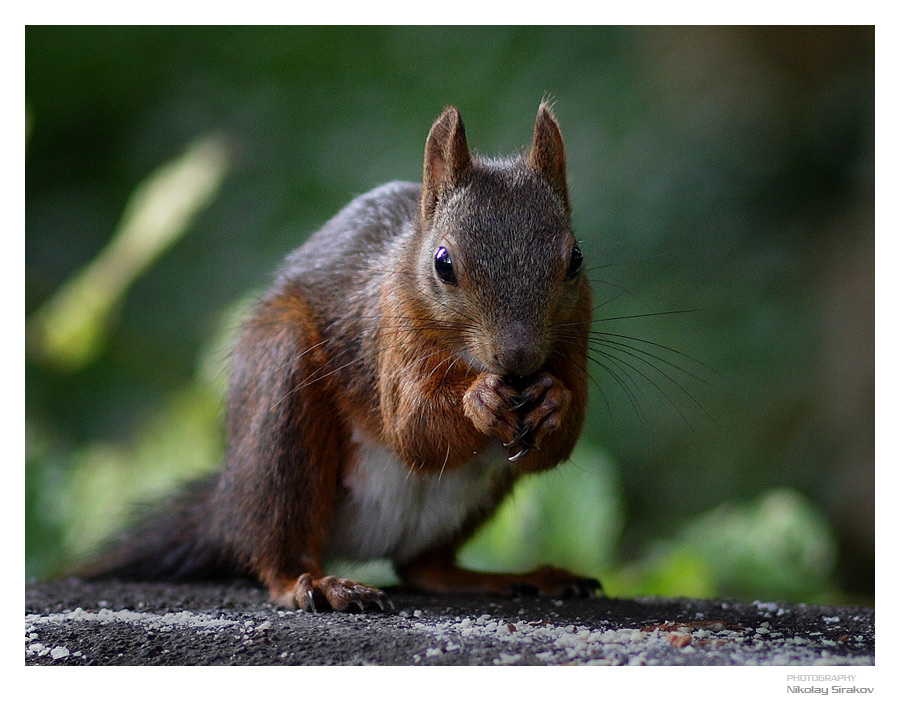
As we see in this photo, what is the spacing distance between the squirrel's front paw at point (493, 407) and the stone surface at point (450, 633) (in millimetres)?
401

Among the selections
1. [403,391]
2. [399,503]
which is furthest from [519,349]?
[399,503]

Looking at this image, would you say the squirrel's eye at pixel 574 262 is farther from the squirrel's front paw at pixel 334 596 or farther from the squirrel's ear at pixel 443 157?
the squirrel's front paw at pixel 334 596

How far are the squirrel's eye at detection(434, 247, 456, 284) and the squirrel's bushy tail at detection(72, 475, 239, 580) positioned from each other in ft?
3.43

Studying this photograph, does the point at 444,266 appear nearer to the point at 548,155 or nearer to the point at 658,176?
the point at 548,155

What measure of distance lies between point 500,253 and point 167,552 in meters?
1.35

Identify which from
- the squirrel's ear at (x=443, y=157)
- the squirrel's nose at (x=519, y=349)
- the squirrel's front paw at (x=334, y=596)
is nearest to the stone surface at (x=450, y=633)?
the squirrel's front paw at (x=334, y=596)

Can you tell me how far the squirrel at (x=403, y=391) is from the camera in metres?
1.88

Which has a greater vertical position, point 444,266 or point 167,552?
point 444,266

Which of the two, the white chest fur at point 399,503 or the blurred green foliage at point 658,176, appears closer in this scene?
the white chest fur at point 399,503

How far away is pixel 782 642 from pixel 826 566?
134cm

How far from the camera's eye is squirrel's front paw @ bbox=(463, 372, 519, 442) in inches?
73.9

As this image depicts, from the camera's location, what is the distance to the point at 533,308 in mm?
1808

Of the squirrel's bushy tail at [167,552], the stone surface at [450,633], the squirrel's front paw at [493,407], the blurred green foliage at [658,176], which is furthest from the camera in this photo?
the blurred green foliage at [658,176]

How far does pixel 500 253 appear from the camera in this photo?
184 cm
